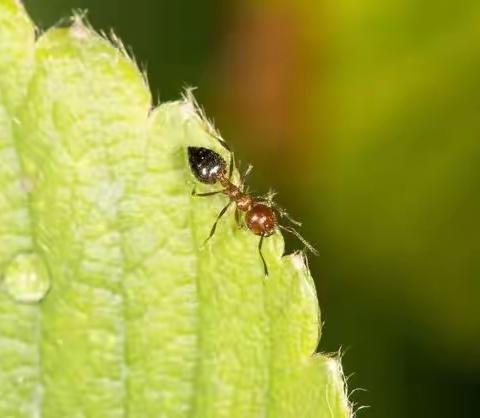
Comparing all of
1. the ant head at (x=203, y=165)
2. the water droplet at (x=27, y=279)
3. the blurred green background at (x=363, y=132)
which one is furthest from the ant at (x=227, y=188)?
the blurred green background at (x=363, y=132)

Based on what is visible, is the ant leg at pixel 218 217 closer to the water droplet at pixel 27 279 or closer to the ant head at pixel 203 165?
the ant head at pixel 203 165

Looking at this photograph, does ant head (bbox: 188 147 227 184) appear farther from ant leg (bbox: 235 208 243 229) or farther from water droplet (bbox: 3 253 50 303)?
water droplet (bbox: 3 253 50 303)

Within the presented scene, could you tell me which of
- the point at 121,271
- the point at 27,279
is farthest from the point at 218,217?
the point at 27,279

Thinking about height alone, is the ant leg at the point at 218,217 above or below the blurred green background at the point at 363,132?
below

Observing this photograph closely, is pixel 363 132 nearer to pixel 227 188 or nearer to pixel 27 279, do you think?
pixel 227 188

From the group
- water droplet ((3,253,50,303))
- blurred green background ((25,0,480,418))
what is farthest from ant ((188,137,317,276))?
blurred green background ((25,0,480,418))

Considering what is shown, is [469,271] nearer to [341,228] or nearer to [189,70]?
[341,228]
